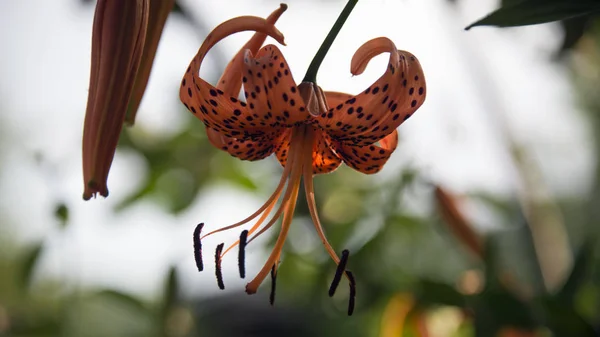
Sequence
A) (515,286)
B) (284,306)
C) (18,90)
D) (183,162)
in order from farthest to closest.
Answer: (18,90), (284,306), (183,162), (515,286)

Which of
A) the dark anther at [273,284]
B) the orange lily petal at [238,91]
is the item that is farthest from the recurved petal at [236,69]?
the dark anther at [273,284]

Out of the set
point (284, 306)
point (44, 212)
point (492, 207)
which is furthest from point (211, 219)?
point (492, 207)

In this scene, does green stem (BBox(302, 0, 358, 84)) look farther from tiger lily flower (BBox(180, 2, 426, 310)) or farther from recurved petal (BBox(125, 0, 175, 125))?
recurved petal (BBox(125, 0, 175, 125))

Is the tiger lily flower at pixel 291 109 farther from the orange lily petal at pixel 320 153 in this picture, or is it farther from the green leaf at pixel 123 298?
the green leaf at pixel 123 298

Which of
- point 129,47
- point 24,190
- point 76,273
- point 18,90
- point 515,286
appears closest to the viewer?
point 129,47

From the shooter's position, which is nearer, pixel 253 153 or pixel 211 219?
pixel 253 153

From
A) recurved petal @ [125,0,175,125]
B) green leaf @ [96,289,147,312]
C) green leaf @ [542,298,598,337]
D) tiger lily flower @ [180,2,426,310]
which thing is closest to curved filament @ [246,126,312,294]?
tiger lily flower @ [180,2,426,310]

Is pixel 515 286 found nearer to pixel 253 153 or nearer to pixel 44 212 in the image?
pixel 253 153

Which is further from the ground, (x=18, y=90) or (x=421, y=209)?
(x=18, y=90)
